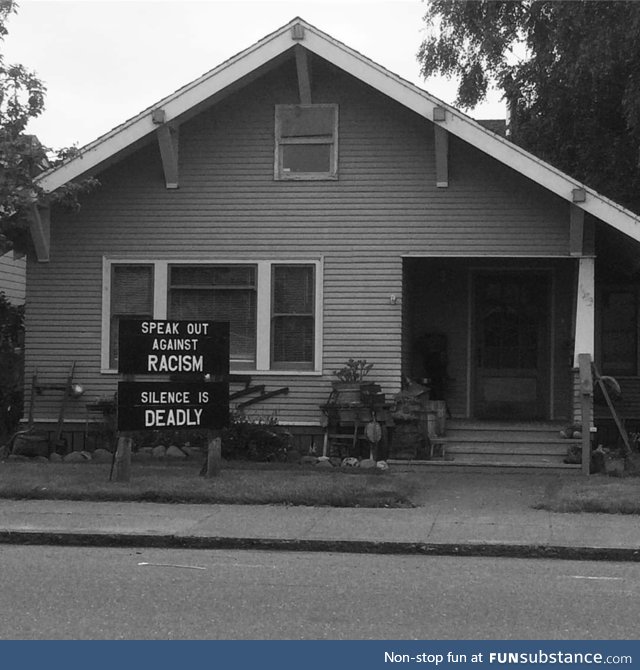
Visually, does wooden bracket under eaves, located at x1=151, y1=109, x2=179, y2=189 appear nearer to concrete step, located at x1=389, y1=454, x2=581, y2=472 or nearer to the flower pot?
the flower pot

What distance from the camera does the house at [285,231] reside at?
16.9 m

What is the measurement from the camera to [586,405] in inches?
590

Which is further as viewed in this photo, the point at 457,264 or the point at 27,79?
the point at 457,264

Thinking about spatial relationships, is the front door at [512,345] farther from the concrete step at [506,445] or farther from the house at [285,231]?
the concrete step at [506,445]

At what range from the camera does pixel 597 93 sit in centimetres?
2245

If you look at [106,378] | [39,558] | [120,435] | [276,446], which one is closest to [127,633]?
[39,558]

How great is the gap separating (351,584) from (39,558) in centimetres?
277

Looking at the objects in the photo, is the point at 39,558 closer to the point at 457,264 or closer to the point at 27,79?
the point at 27,79

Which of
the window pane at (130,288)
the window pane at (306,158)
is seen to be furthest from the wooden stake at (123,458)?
the window pane at (306,158)

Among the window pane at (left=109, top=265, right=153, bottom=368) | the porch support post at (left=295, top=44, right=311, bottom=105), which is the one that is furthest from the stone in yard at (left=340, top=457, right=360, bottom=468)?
the porch support post at (left=295, top=44, right=311, bottom=105)

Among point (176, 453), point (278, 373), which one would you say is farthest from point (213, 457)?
point (278, 373)

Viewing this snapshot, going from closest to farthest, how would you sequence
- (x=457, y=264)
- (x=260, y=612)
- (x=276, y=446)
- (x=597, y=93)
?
(x=260, y=612) → (x=276, y=446) → (x=457, y=264) → (x=597, y=93)

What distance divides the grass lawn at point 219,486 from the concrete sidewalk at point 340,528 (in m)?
0.25

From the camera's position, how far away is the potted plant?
655 inches
